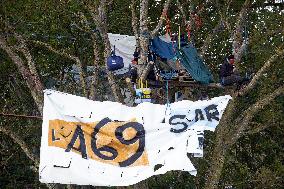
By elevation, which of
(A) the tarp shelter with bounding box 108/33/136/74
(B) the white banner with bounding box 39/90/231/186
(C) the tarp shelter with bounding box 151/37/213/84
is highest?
(A) the tarp shelter with bounding box 108/33/136/74

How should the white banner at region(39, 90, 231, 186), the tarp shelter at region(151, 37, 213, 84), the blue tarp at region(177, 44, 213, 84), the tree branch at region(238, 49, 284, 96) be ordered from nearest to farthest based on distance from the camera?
the white banner at region(39, 90, 231, 186)
the tree branch at region(238, 49, 284, 96)
the tarp shelter at region(151, 37, 213, 84)
the blue tarp at region(177, 44, 213, 84)

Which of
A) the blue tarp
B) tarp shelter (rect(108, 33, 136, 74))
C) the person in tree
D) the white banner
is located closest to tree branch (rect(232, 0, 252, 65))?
the person in tree

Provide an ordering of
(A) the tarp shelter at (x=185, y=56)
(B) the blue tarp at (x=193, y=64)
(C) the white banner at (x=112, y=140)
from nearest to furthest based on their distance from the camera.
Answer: (C) the white banner at (x=112, y=140) < (A) the tarp shelter at (x=185, y=56) < (B) the blue tarp at (x=193, y=64)

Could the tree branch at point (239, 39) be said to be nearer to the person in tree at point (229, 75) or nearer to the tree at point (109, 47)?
the tree at point (109, 47)

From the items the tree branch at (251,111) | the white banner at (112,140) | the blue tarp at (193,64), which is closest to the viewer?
the white banner at (112,140)

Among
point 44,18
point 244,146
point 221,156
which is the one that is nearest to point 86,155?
point 221,156

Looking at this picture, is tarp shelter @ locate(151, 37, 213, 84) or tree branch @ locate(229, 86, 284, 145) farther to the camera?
tarp shelter @ locate(151, 37, 213, 84)

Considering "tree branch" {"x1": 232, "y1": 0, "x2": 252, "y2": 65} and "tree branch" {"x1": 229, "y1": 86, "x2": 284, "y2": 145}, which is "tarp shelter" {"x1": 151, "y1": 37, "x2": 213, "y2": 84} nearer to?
"tree branch" {"x1": 232, "y1": 0, "x2": 252, "y2": 65}

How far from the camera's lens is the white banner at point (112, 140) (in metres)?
7.46

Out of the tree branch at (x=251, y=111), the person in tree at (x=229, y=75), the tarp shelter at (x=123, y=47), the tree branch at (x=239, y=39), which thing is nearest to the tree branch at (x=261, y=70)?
the person in tree at (x=229, y=75)

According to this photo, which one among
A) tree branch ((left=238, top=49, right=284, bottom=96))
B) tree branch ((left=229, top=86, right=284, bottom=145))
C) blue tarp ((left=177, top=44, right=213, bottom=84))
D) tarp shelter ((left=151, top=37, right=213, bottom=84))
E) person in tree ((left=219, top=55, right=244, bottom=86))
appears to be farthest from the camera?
blue tarp ((left=177, top=44, right=213, bottom=84))

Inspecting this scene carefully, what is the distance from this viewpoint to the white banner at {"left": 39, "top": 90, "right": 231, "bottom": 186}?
294 inches

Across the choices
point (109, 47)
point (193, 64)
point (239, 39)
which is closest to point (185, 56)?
point (193, 64)

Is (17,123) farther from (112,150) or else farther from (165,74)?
(112,150)
